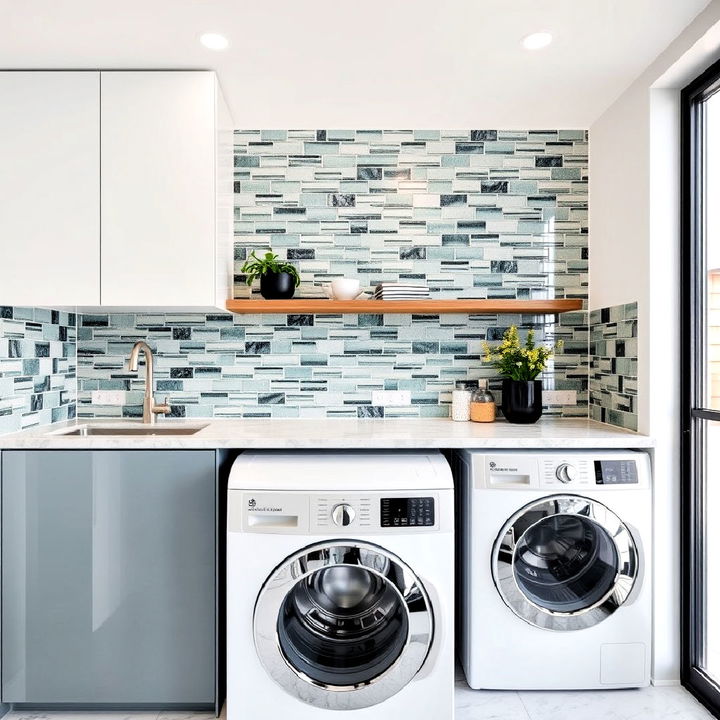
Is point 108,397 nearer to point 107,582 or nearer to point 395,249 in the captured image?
point 107,582

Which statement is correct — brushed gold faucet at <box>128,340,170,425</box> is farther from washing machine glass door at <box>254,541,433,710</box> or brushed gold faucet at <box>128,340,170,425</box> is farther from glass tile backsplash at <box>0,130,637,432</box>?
washing machine glass door at <box>254,541,433,710</box>

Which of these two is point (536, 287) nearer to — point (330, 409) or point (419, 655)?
point (330, 409)

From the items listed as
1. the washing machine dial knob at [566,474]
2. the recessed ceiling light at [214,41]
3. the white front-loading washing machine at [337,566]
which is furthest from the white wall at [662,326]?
the recessed ceiling light at [214,41]

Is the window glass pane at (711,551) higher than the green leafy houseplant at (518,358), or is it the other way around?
the green leafy houseplant at (518,358)

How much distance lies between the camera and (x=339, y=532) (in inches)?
72.7

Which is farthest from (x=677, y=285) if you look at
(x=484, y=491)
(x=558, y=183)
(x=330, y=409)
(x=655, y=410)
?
(x=330, y=409)

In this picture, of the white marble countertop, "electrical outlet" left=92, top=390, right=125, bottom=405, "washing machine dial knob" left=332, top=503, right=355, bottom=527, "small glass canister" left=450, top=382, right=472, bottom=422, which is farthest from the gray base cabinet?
"small glass canister" left=450, top=382, right=472, bottom=422

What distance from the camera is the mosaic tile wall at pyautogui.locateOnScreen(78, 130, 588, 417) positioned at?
8.95ft

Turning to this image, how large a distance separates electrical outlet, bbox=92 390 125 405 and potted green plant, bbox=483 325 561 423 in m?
1.78

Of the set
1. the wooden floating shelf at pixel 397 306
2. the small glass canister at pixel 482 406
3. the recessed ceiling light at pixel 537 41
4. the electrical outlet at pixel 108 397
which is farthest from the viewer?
the electrical outlet at pixel 108 397

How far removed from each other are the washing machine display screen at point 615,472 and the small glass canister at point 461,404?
69 centimetres

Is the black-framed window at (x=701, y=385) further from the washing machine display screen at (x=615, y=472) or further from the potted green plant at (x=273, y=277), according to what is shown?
the potted green plant at (x=273, y=277)

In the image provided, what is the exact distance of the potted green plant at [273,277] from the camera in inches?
100

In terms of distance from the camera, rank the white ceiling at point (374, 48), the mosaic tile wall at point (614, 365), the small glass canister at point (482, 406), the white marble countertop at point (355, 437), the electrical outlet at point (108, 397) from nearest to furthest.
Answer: the white ceiling at point (374, 48) → the white marble countertop at point (355, 437) → the mosaic tile wall at point (614, 365) → the small glass canister at point (482, 406) → the electrical outlet at point (108, 397)
